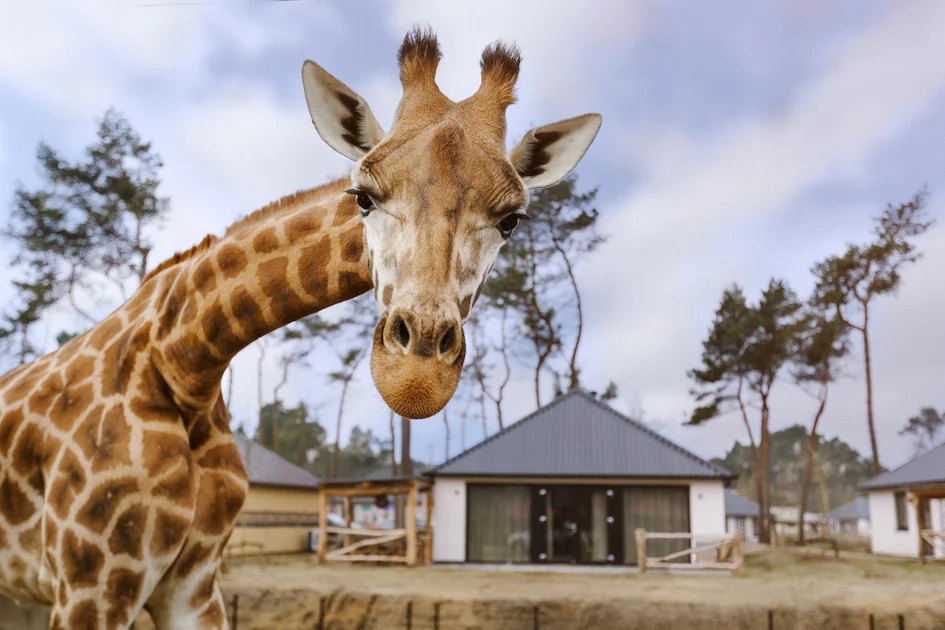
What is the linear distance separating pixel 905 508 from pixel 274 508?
76.8ft

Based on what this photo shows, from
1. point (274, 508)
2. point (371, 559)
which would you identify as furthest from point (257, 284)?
point (274, 508)

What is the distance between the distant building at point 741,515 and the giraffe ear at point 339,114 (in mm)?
56599

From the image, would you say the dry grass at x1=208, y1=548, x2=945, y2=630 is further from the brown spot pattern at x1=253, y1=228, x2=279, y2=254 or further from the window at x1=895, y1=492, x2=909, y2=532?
the window at x1=895, y1=492, x2=909, y2=532

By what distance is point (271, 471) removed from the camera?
1101 inches

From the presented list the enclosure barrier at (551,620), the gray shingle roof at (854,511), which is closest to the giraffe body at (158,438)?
the enclosure barrier at (551,620)

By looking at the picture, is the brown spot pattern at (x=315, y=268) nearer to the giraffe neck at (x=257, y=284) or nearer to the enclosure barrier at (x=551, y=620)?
the giraffe neck at (x=257, y=284)

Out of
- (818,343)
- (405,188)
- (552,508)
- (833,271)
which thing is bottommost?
(552,508)

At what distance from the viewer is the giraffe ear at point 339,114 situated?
7.38ft

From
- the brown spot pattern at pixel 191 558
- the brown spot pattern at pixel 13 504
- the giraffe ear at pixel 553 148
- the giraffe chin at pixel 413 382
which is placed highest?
the giraffe ear at pixel 553 148

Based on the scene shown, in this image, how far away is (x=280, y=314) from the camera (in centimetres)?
287

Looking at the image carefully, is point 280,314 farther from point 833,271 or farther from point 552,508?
point 833,271

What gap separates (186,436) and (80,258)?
68.0ft

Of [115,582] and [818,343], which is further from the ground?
[818,343]

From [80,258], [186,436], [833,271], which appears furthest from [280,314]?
[833,271]
